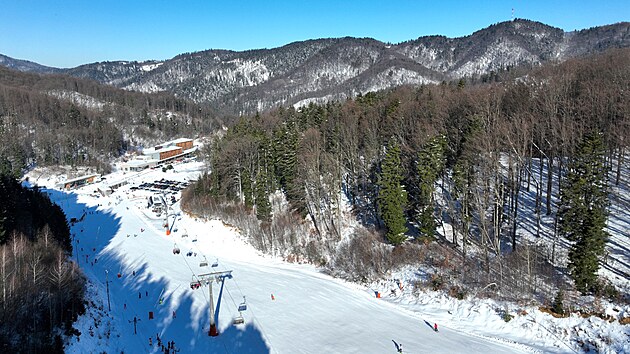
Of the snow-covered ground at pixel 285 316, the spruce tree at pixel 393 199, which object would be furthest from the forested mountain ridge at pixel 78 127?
the spruce tree at pixel 393 199

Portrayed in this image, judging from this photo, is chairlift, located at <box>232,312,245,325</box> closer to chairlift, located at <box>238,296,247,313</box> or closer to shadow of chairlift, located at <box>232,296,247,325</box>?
shadow of chairlift, located at <box>232,296,247,325</box>

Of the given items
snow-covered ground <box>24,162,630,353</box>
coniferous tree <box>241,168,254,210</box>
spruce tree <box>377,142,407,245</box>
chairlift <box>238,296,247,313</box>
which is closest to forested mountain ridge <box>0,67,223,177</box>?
coniferous tree <box>241,168,254,210</box>

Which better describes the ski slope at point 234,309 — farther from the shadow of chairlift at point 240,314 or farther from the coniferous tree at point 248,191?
the coniferous tree at point 248,191

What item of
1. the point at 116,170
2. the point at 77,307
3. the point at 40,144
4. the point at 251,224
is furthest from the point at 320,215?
the point at 40,144

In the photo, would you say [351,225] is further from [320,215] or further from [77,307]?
[77,307]

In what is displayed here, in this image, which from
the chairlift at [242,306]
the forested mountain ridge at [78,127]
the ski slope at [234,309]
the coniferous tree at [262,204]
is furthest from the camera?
the forested mountain ridge at [78,127]

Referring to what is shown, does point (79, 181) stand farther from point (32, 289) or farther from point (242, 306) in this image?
point (242, 306)
